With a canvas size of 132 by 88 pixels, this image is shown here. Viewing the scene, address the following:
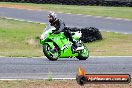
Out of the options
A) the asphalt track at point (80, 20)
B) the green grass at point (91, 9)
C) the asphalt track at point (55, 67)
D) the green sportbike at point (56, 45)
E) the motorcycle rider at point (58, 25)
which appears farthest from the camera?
the green grass at point (91, 9)

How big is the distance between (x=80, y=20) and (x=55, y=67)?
21594 millimetres

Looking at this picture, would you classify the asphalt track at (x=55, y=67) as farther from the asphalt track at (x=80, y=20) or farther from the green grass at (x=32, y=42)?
the asphalt track at (x=80, y=20)

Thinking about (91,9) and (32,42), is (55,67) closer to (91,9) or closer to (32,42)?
(32,42)

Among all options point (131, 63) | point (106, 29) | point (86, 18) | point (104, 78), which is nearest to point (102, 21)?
point (86, 18)

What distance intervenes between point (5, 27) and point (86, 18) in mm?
9467

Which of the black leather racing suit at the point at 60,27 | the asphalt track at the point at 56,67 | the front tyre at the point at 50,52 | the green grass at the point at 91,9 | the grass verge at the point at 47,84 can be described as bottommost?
the green grass at the point at 91,9

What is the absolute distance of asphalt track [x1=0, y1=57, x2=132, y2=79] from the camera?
39.5ft

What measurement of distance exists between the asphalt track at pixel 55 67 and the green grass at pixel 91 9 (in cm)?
2235

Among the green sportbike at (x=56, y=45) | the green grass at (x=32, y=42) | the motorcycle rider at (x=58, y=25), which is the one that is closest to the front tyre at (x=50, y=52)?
the green sportbike at (x=56, y=45)

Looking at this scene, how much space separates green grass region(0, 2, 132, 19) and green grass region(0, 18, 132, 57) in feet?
31.7

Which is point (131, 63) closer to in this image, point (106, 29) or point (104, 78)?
point (104, 78)

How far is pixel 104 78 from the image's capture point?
5.80m

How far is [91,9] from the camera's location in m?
41.4

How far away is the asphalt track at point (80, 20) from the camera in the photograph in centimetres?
3115
